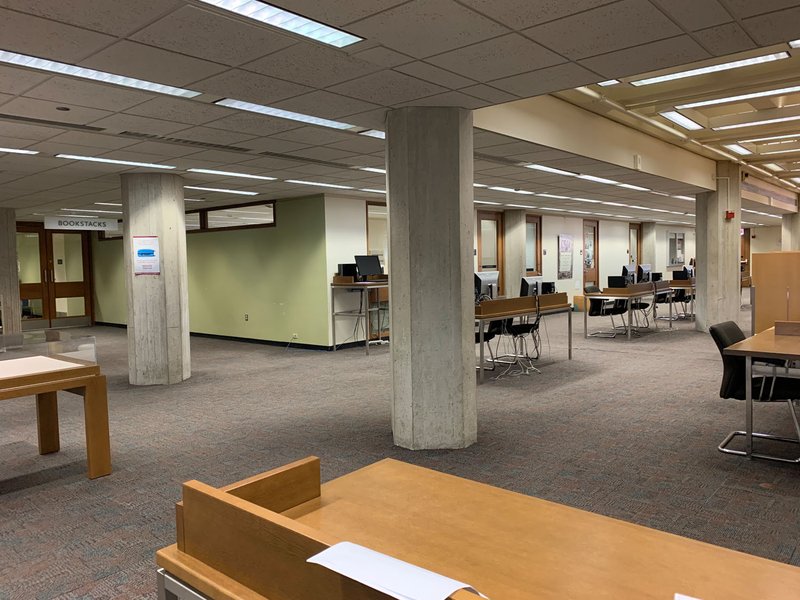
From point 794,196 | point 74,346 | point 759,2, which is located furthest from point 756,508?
point 794,196

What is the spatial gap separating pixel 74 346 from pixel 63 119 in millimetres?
1960

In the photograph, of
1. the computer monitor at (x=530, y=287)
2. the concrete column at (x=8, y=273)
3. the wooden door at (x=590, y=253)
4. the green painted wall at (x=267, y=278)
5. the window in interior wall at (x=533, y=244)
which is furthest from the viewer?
the wooden door at (x=590, y=253)

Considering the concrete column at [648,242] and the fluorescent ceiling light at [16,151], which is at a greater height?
the fluorescent ceiling light at [16,151]

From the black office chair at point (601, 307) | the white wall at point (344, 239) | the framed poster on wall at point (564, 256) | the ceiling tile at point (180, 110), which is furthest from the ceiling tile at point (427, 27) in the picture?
the framed poster on wall at point (564, 256)

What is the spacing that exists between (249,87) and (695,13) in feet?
9.23

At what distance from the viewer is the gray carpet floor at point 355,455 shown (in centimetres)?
328

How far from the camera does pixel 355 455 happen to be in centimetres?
473

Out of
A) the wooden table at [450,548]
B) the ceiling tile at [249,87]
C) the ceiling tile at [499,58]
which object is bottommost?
the wooden table at [450,548]

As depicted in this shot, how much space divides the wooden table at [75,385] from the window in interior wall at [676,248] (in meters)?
23.3

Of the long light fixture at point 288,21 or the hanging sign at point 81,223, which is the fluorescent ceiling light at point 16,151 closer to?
the long light fixture at point 288,21

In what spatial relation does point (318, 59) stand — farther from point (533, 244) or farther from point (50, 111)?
point (533, 244)

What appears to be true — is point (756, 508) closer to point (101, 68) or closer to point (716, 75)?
point (716, 75)

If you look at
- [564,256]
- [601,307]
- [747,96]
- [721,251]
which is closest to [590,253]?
[564,256]

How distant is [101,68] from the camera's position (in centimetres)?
366
